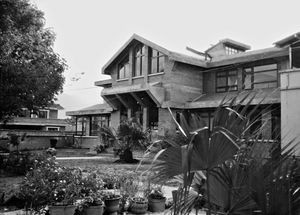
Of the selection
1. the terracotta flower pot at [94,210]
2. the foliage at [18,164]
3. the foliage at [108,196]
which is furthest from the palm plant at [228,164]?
the foliage at [18,164]

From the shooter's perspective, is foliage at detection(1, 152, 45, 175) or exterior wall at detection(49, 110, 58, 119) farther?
exterior wall at detection(49, 110, 58, 119)

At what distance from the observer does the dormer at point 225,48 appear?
1023 inches

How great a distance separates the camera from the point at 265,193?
2.64 metres

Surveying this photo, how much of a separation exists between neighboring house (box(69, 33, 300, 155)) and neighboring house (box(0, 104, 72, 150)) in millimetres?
8209

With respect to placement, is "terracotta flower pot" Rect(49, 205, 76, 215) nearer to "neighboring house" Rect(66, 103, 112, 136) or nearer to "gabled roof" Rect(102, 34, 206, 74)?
"gabled roof" Rect(102, 34, 206, 74)

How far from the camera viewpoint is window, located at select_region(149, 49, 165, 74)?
23814mm

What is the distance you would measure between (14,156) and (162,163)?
1345cm

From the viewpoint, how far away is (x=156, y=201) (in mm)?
7578

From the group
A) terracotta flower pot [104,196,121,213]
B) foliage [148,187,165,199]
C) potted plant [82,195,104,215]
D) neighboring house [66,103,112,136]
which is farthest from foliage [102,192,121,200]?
neighboring house [66,103,112,136]

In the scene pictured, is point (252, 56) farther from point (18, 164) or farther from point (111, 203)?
point (111, 203)

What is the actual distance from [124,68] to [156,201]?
2035 cm

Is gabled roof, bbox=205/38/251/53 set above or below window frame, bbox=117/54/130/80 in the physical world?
above

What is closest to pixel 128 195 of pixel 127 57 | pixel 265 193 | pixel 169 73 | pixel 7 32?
pixel 265 193

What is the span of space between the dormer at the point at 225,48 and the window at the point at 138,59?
189 inches
